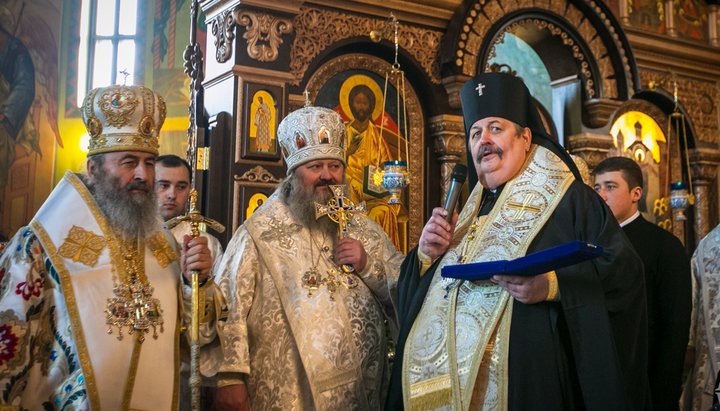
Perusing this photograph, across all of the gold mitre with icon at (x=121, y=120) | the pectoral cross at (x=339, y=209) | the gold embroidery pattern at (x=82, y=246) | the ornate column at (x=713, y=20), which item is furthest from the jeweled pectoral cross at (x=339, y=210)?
the ornate column at (x=713, y=20)

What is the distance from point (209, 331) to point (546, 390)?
1400 millimetres

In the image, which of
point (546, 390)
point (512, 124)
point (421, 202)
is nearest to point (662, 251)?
point (512, 124)

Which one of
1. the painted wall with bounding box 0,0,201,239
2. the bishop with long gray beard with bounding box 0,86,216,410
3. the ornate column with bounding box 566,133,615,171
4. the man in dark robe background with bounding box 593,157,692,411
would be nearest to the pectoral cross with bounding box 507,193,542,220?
the bishop with long gray beard with bounding box 0,86,216,410

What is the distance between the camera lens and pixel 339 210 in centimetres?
423

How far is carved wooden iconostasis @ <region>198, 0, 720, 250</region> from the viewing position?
21.2ft

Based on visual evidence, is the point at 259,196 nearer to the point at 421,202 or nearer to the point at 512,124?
the point at 421,202

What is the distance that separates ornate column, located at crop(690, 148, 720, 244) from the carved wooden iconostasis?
0.02m

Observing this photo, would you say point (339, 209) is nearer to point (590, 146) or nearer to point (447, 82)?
point (447, 82)

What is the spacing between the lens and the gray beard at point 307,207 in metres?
4.27

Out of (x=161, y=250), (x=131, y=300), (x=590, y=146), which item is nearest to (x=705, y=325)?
(x=161, y=250)

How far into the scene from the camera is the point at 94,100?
356 centimetres

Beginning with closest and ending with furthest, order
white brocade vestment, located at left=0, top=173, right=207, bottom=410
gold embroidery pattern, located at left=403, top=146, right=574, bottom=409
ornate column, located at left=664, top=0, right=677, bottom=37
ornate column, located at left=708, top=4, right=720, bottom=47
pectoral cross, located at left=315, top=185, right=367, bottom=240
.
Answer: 1. white brocade vestment, located at left=0, top=173, right=207, bottom=410
2. gold embroidery pattern, located at left=403, top=146, right=574, bottom=409
3. pectoral cross, located at left=315, top=185, right=367, bottom=240
4. ornate column, located at left=664, top=0, right=677, bottom=37
5. ornate column, located at left=708, top=4, right=720, bottom=47

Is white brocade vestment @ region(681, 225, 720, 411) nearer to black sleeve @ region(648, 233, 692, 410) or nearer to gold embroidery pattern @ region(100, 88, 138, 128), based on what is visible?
black sleeve @ region(648, 233, 692, 410)

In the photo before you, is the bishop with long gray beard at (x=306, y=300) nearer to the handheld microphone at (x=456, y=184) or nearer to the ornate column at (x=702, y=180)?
the handheld microphone at (x=456, y=184)
